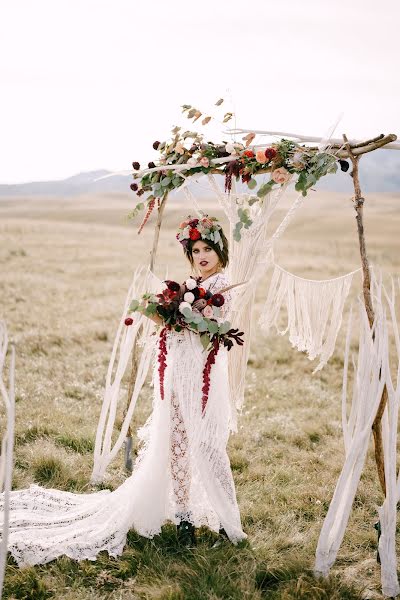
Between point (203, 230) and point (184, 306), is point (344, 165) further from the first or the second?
point (184, 306)

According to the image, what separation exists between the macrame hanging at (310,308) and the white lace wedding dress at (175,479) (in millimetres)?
693

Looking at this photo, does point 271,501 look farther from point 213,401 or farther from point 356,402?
point 356,402

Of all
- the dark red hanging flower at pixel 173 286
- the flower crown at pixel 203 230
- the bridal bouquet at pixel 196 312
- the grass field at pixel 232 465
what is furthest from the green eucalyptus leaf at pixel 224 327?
the grass field at pixel 232 465

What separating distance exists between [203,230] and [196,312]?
2.00 ft

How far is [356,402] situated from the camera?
316 centimetres

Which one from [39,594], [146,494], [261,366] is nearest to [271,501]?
[146,494]

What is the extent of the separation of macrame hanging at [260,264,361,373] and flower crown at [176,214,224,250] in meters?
0.71

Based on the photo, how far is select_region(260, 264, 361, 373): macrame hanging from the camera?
12.9 feet

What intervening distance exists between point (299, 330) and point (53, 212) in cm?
5939

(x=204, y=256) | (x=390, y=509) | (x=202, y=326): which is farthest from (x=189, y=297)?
(x=390, y=509)

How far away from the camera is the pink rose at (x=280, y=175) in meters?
3.56

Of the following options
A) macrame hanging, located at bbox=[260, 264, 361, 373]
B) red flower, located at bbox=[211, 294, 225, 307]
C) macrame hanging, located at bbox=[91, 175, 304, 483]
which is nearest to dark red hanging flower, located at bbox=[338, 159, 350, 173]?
macrame hanging, located at bbox=[91, 175, 304, 483]

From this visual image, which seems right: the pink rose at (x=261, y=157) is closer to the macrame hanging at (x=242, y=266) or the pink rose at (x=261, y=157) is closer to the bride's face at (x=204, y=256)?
the macrame hanging at (x=242, y=266)

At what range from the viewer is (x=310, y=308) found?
13.5ft
